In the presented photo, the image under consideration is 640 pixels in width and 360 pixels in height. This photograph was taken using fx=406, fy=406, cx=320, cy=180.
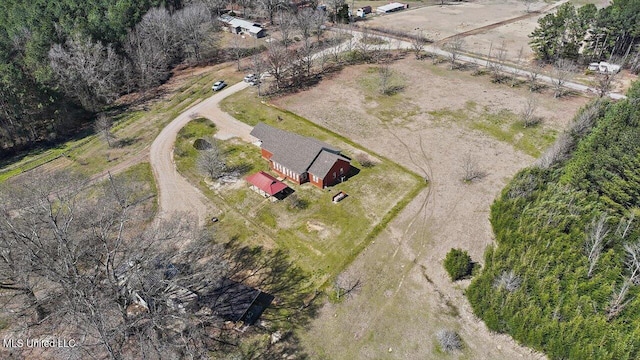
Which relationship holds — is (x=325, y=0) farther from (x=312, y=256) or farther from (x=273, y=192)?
(x=312, y=256)

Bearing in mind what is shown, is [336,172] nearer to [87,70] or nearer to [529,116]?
[529,116]

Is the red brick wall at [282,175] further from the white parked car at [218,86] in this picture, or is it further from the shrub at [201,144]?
the white parked car at [218,86]

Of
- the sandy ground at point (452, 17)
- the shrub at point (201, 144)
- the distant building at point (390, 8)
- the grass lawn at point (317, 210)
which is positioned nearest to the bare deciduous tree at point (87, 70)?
the grass lawn at point (317, 210)

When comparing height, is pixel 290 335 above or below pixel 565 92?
below

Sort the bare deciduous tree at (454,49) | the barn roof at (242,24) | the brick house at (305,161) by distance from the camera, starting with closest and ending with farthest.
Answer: the brick house at (305,161) → the bare deciduous tree at (454,49) → the barn roof at (242,24)

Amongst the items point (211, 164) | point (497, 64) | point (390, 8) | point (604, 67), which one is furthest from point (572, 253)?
point (390, 8)

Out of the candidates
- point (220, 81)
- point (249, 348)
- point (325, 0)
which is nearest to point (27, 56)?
point (220, 81)

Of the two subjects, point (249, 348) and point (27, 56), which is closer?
point (249, 348)
